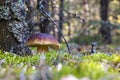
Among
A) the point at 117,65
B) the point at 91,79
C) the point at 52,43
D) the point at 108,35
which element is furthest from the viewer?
the point at 108,35

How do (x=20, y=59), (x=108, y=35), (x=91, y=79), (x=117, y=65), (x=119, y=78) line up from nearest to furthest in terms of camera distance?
1. (x=91, y=79)
2. (x=119, y=78)
3. (x=117, y=65)
4. (x=20, y=59)
5. (x=108, y=35)

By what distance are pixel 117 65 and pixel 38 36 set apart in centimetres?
166

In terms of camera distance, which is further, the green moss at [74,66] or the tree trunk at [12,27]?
the tree trunk at [12,27]

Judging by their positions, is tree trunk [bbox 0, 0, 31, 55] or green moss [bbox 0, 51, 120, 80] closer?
green moss [bbox 0, 51, 120, 80]

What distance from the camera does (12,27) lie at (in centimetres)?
463

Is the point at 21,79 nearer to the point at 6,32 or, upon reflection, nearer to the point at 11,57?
the point at 11,57

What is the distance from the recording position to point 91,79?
78.8 inches

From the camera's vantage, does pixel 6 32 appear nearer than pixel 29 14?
Yes

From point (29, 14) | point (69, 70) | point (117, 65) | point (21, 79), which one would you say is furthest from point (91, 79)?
point (29, 14)

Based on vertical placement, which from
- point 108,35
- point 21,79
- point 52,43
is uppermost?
point 21,79

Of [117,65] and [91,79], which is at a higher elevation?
[91,79]

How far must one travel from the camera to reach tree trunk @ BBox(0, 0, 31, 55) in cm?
456

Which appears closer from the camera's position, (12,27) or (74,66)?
(74,66)

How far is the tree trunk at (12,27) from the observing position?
456 centimetres
